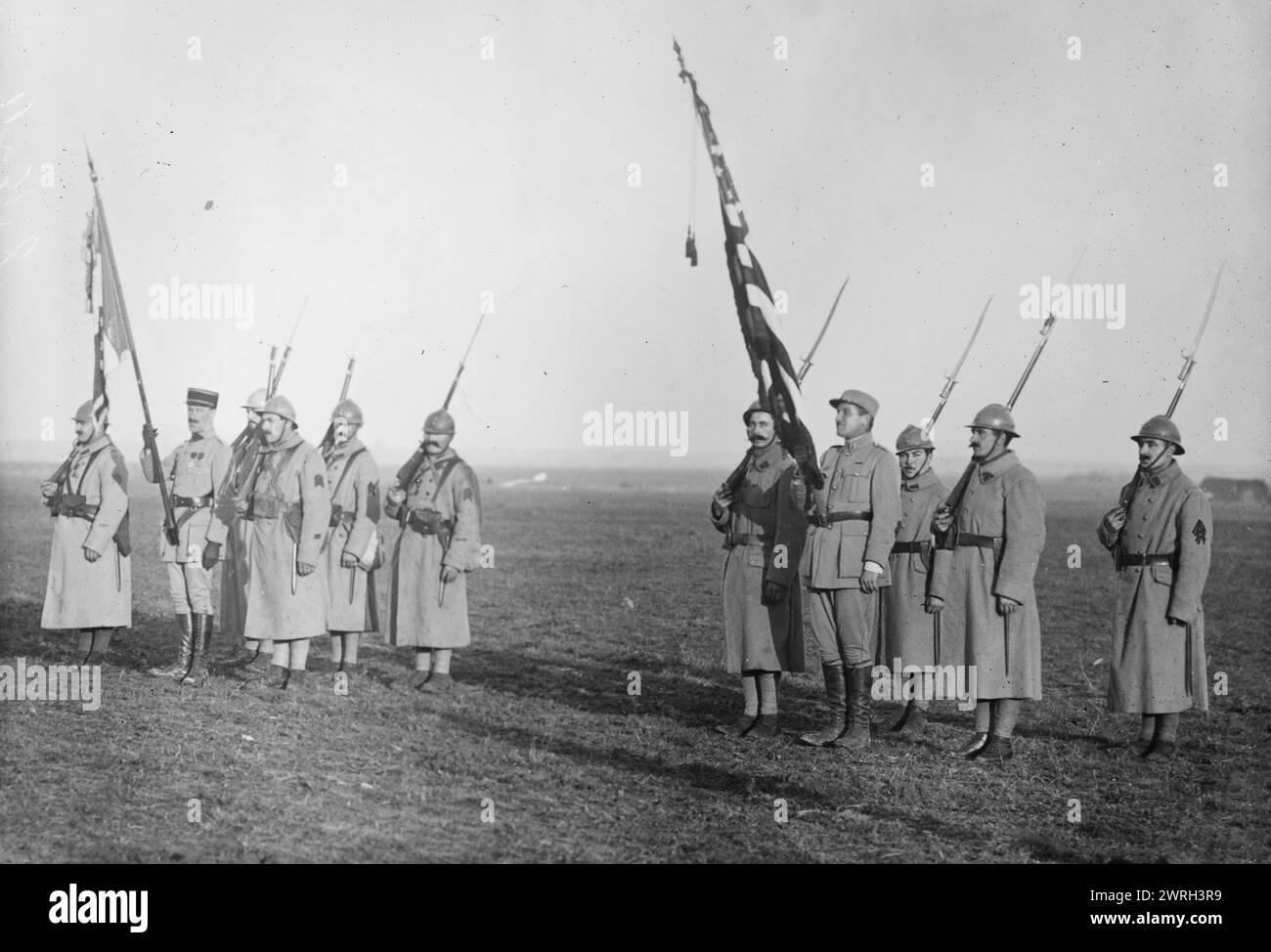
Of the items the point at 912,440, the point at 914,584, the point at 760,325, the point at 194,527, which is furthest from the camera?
the point at 194,527

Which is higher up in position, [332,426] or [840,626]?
[332,426]

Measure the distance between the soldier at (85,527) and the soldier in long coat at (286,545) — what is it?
1035mm

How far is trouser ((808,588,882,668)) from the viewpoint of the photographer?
301 inches

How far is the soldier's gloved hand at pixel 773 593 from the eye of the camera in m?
7.80

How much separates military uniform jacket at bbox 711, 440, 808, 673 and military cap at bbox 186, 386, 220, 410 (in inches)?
153

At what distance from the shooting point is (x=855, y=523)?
7.68 metres

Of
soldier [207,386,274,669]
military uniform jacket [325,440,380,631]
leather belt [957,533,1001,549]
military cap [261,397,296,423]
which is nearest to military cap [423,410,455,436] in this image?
military uniform jacket [325,440,380,631]

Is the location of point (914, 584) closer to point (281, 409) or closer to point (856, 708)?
point (856, 708)

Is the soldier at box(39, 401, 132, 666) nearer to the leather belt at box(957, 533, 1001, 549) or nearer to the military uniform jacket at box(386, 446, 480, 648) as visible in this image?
the military uniform jacket at box(386, 446, 480, 648)

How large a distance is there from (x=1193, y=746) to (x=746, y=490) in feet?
10.0

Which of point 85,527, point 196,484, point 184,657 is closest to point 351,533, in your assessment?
point 196,484

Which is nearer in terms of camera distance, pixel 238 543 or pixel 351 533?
pixel 238 543

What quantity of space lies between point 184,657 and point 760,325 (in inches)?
182
